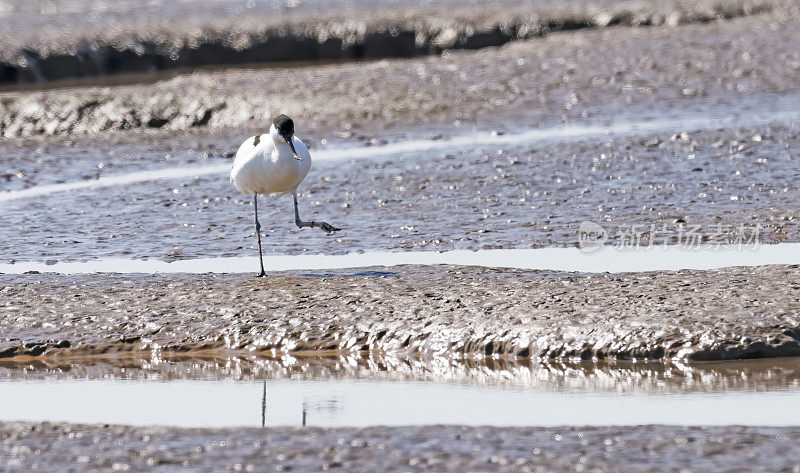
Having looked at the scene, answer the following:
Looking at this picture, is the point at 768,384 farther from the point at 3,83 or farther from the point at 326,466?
the point at 3,83

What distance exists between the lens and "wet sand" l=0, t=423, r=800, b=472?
391cm

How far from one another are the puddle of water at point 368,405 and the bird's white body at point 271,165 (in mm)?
2247

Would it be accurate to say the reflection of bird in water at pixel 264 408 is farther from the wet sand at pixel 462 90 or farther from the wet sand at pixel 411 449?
the wet sand at pixel 462 90

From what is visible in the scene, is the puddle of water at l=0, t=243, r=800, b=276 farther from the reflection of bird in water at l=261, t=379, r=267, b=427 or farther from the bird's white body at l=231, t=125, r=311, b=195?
the reflection of bird in water at l=261, t=379, r=267, b=427

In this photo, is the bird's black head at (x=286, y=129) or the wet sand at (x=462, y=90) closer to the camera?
the bird's black head at (x=286, y=129)

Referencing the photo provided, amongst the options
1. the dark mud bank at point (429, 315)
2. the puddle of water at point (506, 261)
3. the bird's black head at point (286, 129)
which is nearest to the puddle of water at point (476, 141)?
the puddle of water at point (506, 261)

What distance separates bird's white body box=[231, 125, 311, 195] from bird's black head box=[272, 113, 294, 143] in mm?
38

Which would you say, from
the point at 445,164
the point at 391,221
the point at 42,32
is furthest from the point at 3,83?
the point at 391,221

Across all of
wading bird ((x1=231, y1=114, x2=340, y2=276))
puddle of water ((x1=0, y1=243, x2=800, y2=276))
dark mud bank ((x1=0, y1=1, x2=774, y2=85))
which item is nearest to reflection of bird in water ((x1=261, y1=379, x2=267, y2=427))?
puddle of water ((x1=0, y1=243, x2=800, y2=276))

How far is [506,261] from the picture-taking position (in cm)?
708

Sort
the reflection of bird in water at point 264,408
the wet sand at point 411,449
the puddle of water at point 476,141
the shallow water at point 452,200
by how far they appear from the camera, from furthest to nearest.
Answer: the puddle of water at point 476,141 → the shallow water at point 452,200 → the reflection of bird in water at point 264,408 → the wet sand at point 411,449

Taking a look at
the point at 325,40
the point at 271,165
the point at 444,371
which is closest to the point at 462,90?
the point at 271,165

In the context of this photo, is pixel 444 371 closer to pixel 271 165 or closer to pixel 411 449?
pixel 411 449

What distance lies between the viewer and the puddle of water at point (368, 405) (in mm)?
4492
